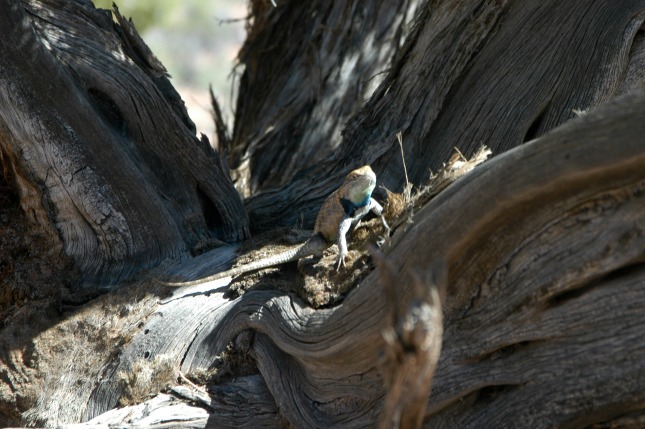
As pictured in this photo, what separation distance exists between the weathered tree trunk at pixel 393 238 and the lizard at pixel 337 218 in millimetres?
96

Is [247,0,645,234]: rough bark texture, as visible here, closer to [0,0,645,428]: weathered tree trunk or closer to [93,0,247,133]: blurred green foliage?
[0,0,645,428]: weathered tree trunk

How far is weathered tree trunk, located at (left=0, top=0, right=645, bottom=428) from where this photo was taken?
2.79m

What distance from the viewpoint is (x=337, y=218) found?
445 cm

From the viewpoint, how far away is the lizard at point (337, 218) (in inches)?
172

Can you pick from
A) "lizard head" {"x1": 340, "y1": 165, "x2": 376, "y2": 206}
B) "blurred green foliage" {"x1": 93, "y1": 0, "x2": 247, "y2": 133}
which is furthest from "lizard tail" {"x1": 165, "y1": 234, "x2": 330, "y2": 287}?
"blurred green foliage" {"x1": 93, "y1": 0, "x2": 247, "y2": 133}

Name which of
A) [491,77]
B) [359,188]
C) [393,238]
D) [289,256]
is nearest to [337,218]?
[359,188]

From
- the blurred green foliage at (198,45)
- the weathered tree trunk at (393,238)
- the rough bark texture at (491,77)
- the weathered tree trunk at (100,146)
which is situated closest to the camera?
the weathered tree trunk at (393,238)

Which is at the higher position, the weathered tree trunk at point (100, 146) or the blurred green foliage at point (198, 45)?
the blurred green foliage at point (198, 45)

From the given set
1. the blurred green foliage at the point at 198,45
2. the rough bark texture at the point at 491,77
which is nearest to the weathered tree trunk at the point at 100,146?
the rough bark texture at the point at 491,77

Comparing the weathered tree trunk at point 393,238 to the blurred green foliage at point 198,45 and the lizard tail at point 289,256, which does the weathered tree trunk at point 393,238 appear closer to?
the lizard tail at point 289,256

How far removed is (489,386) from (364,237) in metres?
1.30

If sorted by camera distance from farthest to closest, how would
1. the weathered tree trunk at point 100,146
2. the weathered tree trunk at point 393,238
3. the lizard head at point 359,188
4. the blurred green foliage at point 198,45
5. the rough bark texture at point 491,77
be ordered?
the blurred green foliage at point 198,45, the weathered tree trunk at point 100,146, the lizard head at point 359,188, the rough bark texture at point 491,77, the weathered tree trunk at point 393,238

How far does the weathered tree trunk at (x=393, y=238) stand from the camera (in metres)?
2.79

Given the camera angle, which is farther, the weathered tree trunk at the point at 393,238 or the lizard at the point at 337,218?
the lizard at the point at 337,218
